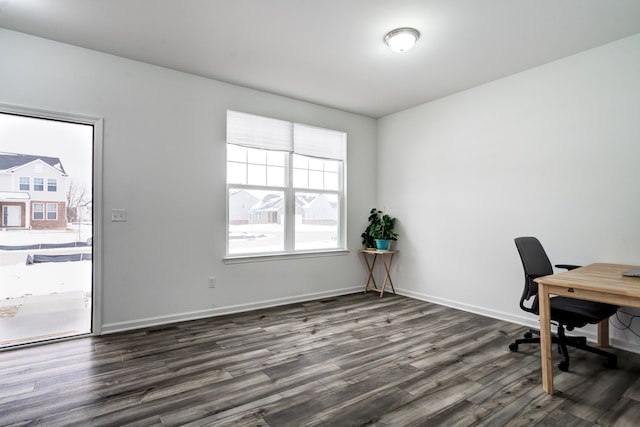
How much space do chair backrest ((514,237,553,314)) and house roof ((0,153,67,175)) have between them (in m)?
4.32

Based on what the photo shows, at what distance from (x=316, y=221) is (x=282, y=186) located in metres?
0.77

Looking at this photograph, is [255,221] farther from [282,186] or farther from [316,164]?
[316,164]

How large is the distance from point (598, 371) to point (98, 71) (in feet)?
16.8

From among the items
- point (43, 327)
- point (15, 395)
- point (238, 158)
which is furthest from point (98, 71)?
point (15, 395)

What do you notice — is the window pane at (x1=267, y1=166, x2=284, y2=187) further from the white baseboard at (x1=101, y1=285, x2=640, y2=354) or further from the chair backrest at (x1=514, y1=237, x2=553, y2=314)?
the chair backrest at (x1=514, y1=237, x2=553, y2=314)

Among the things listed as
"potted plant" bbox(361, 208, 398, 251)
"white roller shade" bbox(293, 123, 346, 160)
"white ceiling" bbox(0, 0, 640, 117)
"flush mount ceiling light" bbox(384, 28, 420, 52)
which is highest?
"white ceiling" bbox(0, 0, 640, 117)

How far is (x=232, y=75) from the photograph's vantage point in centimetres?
386

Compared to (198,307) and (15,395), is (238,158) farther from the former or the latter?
(15,395)

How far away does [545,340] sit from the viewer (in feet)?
7.56

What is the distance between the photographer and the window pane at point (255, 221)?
13.8 feet

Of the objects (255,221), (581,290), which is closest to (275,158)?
(255,221)

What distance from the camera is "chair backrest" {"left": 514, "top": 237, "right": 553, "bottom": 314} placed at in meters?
2.76

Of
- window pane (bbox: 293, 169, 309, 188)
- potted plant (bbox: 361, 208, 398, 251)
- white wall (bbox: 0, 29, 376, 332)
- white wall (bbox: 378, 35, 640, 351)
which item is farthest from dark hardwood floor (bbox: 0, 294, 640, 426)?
window pane (bbox: 293, 169, 309, 188)

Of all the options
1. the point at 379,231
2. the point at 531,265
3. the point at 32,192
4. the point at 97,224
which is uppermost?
the point at 32,192
